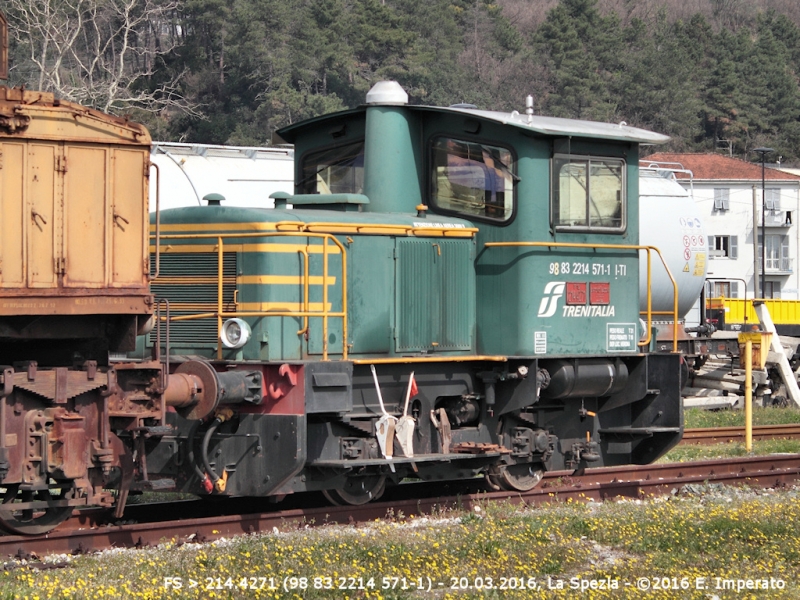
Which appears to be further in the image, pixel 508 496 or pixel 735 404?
pixel 735 404

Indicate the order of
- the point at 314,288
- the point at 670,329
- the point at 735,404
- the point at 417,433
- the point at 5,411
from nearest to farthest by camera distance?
the point at 5,411 < the point at 314,288 < the point at 417,433 < the point at 670,329 < the point at 735,404

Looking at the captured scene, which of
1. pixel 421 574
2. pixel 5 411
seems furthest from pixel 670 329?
pixel 5 411

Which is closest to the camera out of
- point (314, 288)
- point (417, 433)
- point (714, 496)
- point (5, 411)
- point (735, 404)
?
point (5, 411)

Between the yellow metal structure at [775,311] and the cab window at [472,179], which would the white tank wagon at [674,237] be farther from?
the yellow metal structure at [775,311]

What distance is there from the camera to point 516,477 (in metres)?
11.6

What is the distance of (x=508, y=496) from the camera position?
1132 cm

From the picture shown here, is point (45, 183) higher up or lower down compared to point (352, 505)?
higher up

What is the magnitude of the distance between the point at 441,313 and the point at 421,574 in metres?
3.73

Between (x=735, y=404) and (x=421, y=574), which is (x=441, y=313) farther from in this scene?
(x=735, y=404)

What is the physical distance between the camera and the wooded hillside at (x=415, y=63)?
49344mm

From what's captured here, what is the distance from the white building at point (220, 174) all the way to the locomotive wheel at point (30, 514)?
10966 mm

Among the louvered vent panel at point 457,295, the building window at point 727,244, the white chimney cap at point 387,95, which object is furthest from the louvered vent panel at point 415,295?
the building window at point 727,244

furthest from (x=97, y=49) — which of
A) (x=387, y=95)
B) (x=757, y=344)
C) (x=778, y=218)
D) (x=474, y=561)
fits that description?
(x=778, y=218)

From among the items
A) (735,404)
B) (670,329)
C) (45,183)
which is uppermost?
(45,183)
